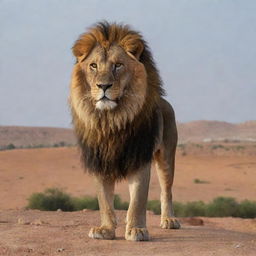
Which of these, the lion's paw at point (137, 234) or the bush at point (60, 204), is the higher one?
the lion's paw at point (137, 234)

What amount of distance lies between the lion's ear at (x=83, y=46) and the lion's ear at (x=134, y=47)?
0.41m

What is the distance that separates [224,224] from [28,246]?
7.36m

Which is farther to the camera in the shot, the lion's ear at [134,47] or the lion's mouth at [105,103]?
the lion's ear at [134,47]

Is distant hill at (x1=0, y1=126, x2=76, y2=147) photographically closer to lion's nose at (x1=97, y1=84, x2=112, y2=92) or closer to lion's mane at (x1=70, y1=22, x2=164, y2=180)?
lion's mane at (x1=70, y1=22, x2=164, y2=180)

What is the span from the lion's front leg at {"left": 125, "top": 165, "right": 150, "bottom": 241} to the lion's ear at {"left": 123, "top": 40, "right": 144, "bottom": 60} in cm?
135

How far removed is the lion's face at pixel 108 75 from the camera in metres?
6.83

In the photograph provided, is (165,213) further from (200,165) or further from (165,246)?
(200,165)

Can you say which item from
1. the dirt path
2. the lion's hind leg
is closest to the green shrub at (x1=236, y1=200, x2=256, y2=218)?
the lion's hind leg

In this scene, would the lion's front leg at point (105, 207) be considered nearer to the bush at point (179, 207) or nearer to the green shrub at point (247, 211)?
the bush at point (179, 207)

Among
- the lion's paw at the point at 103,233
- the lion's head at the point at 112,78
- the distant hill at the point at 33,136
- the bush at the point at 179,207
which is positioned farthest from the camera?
the distant hill at the point at 33,136

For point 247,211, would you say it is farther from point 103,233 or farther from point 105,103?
point 105,103

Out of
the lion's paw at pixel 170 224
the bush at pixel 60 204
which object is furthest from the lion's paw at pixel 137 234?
the bush at pixel 60 204

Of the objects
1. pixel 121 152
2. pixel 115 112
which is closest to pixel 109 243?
pixel 121 152

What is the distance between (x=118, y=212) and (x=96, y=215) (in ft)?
2.42
